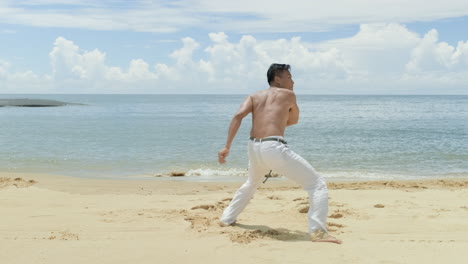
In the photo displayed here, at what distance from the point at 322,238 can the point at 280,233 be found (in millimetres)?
585

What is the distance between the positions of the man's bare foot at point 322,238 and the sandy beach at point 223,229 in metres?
0.09

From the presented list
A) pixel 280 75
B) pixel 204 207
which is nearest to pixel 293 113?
pixel 280 75

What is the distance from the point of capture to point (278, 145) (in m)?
4.93

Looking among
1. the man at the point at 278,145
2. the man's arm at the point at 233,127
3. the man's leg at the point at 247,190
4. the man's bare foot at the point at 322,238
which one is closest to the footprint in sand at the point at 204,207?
the man's leg at the point at 247,190

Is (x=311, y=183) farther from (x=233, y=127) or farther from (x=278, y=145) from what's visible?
(x=233, y=127)

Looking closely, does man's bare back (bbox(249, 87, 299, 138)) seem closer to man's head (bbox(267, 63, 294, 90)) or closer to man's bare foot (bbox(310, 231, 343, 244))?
man's head (bbox(267, 63, 294, 90))

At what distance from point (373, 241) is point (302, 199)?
2789mm

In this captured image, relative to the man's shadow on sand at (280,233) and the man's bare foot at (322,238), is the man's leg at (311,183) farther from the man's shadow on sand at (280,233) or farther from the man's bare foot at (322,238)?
the man's shadow on sand at (280,233)

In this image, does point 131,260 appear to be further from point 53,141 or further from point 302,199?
point 53,141

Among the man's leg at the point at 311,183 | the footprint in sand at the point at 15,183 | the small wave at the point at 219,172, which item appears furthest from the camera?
the small wave at the point at 219,172

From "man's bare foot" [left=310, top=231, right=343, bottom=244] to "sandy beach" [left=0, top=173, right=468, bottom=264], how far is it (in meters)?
0.09

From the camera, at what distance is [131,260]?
426cm

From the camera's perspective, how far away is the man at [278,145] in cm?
493

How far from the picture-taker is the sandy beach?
14.4ft
